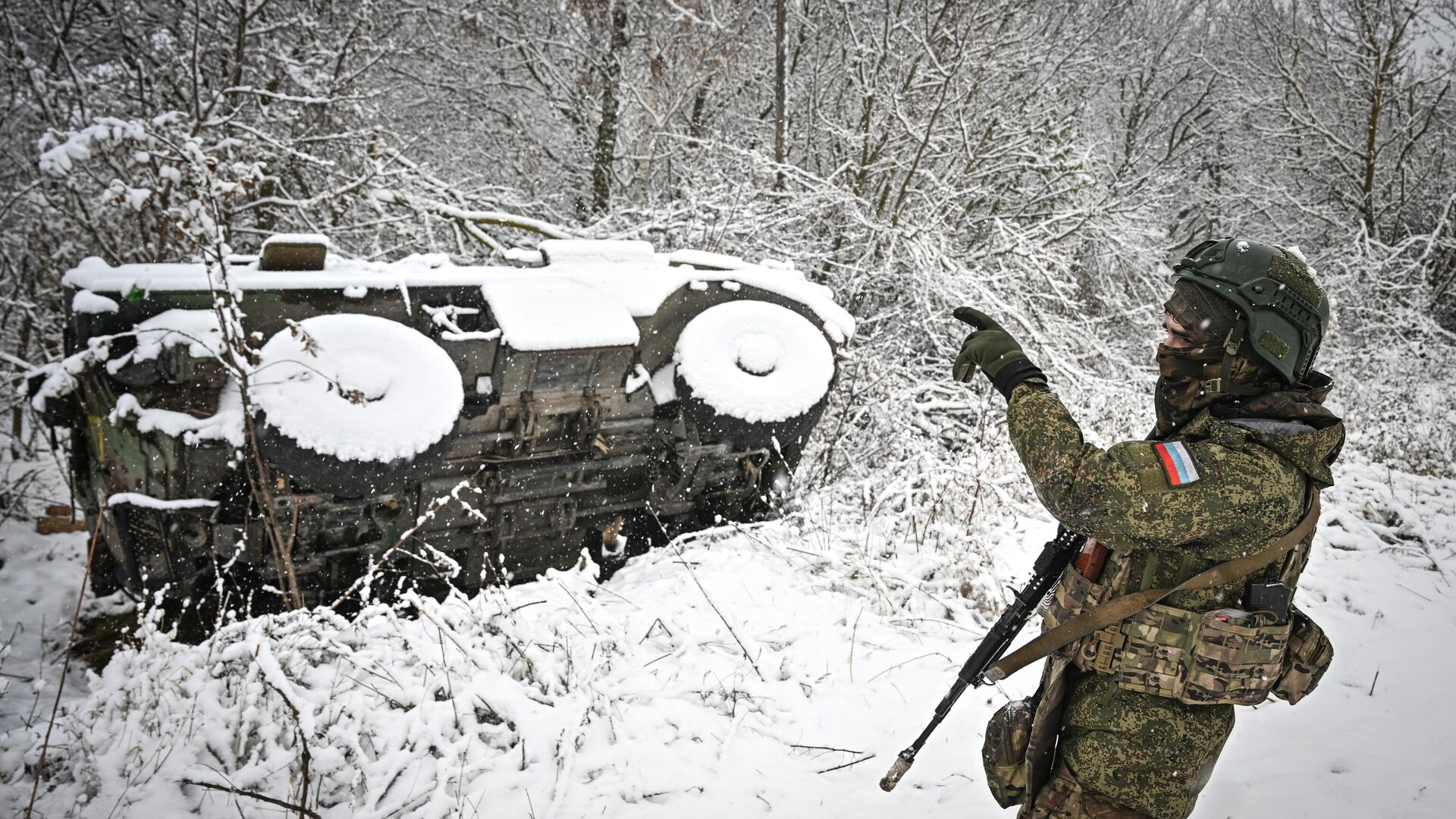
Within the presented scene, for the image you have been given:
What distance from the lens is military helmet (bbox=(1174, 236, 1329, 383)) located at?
1.85 metres

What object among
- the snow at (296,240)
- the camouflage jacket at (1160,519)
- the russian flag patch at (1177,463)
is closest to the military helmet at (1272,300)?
the camouflage jacket at (1160,519)

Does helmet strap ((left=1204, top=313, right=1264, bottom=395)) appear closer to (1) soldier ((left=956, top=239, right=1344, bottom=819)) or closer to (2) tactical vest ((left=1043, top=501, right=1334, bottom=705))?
(1) soldier ((left=956, top=239, right=1344, bottom=819))

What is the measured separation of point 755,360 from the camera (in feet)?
14.8

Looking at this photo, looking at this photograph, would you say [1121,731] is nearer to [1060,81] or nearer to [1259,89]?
[1060,81]

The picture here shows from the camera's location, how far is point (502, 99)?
1025 cm

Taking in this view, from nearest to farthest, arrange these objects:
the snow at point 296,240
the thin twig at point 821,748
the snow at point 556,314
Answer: the thin twig at point 821,748 → the snow at point 296,240 → the snow at point 556,314

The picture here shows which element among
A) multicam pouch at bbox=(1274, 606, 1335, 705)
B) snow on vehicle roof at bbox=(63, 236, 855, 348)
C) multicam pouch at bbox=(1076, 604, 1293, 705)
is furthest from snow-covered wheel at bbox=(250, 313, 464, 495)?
multicam pouch at bbox=(1274, 606, 1335, 705)

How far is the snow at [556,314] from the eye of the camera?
12.9ft

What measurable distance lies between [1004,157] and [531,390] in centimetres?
605

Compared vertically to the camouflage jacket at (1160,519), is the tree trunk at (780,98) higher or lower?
higher

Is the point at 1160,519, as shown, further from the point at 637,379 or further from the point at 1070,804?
the point at 637,379

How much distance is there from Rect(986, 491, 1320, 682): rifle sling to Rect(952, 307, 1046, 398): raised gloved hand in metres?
0.55

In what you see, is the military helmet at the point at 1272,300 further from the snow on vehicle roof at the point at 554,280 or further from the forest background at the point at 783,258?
the snow on vehicle roof at the point at 554,280

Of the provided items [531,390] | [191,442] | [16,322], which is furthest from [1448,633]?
[16,322]
